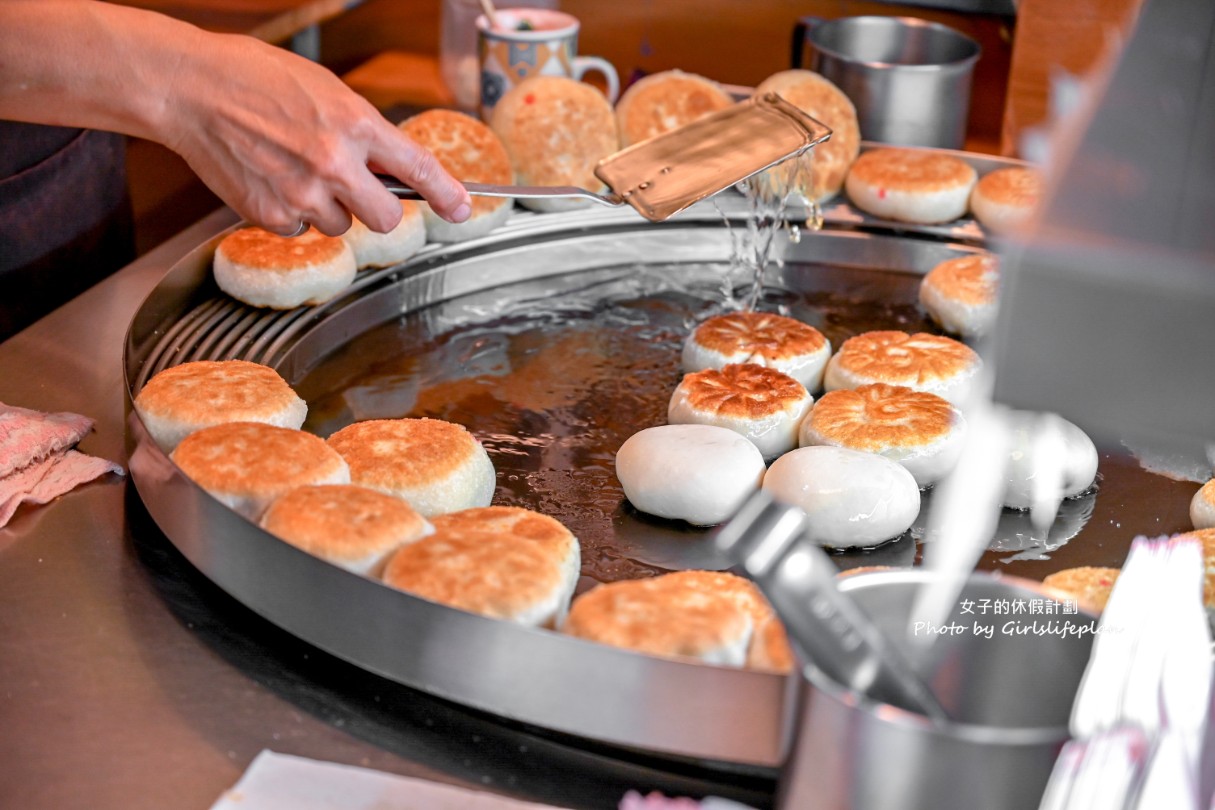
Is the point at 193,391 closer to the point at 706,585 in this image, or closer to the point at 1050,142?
the point at 706,585

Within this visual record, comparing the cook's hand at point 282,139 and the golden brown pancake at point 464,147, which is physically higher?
the cook's hand at point 282,139

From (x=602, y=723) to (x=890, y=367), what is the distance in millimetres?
834

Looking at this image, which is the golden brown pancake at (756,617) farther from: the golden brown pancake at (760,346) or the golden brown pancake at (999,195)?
the golden brown pancake at (999,195)

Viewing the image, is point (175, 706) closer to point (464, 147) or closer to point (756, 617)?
point (756, 617)

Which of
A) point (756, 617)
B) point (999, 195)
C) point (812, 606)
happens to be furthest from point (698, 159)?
point (812, 606)

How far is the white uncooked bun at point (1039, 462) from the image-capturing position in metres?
1.40

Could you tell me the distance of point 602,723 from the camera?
0.92 metres

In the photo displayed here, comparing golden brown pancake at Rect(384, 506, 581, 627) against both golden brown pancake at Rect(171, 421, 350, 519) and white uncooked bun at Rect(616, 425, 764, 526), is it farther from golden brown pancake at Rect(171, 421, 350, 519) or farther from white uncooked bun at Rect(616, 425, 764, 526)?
white uncooked bun at Rect(616, 425, 764, 526)

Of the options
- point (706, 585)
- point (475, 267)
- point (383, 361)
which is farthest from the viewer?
point (475, 267)

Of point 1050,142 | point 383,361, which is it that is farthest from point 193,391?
point 1050,142

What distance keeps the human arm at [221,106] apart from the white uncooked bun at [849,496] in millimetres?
541

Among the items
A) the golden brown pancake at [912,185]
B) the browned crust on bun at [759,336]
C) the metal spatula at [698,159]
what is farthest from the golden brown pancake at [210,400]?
the golden brown pancake at [912,185]

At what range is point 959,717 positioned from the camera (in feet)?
2.75

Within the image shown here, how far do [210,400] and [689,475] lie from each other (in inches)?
21.0
